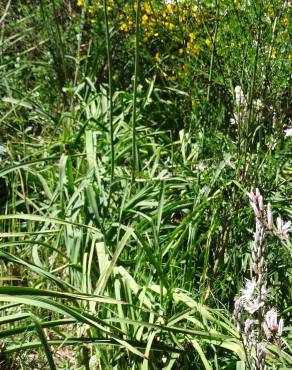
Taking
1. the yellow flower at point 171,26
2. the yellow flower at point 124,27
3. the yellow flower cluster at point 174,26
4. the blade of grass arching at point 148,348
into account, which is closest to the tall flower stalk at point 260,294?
the blade of grass arching at point 148,348

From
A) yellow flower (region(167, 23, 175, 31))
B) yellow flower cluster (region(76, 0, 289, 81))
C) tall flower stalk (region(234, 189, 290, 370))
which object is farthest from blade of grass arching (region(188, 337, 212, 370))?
yellow flower (region(167, 23, 175, 31))

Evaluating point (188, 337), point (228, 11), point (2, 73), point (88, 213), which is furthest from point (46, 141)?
point (188, 337)

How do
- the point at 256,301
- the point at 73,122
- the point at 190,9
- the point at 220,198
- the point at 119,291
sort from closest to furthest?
1. the point at 256,301
2. the point at 119,291
3. the point at 220,198
4. the point at 190,9
5. the point at 73,122

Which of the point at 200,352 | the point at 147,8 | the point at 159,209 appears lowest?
the point at 200,352

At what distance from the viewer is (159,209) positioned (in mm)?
2959

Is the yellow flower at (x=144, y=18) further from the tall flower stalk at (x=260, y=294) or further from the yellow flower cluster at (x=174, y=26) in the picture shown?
the tall flower stalk at (x=260, y=294)

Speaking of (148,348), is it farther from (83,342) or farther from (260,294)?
(260,294)

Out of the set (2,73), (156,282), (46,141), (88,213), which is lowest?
(156,282)

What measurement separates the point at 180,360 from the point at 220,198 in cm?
75

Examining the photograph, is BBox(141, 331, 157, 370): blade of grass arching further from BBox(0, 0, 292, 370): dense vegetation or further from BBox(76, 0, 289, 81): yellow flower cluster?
BBox(76, 0, 289, 81): yellow flower cluster

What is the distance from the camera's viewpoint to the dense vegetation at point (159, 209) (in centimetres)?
244

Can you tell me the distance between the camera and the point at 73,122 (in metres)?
4.16

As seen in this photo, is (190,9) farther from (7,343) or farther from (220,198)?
(7,343)

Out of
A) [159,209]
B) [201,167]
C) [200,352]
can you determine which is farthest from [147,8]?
[200,352]
